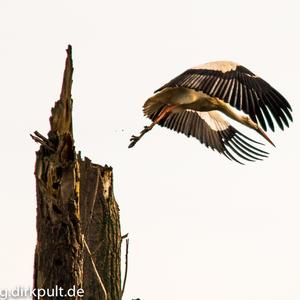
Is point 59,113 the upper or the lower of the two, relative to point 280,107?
lower

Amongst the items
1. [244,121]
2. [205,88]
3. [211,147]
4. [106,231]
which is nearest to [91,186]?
[106,231]

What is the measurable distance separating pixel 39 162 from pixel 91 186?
94.4 inches

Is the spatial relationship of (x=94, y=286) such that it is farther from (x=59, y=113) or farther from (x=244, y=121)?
(x=244, y=121)

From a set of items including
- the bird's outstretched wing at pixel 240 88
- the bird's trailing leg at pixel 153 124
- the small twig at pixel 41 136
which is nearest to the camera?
the small twig at pixel 41 136

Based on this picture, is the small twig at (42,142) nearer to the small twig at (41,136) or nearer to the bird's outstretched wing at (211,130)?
the small twig at (41,136)

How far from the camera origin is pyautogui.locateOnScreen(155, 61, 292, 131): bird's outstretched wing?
10.9 metres

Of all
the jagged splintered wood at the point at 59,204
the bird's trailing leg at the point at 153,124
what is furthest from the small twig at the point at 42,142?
the bird's trailing leg at the point at 153,124

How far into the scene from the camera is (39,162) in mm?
6805

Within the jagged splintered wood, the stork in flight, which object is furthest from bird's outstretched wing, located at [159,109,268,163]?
the jagged splintered wood

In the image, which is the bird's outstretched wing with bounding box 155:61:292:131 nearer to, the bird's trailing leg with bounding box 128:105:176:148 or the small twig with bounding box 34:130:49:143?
the bird's trailing leg with bounding box 128:105:176:148

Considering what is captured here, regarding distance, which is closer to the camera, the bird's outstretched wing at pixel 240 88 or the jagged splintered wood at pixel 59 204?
the jagged splintered wood at pixel 59 204

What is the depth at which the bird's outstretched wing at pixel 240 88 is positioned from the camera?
10.9m

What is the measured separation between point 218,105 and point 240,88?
2.04 meters

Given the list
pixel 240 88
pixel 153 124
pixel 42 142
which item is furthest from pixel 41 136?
pixel 153 124
